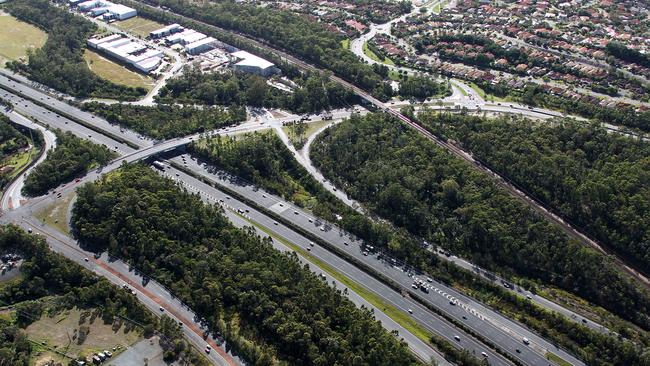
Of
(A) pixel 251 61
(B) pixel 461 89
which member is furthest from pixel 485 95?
(A) pixel 251 61

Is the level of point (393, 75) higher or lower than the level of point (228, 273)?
lower

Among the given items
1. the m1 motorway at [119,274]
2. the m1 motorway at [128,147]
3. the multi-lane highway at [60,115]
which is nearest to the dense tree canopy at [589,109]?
the m1 motorway at [128,147]

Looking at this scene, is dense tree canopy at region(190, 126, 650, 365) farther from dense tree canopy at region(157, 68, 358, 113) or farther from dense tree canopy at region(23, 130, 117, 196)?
dense tree canopy at region(23, 130, 117, 196)

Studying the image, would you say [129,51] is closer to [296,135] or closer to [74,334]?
[296,135]

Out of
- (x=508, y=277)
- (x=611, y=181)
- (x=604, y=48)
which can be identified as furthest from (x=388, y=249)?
(x=604, y=48)

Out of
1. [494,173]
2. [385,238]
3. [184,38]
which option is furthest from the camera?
[184,38]
